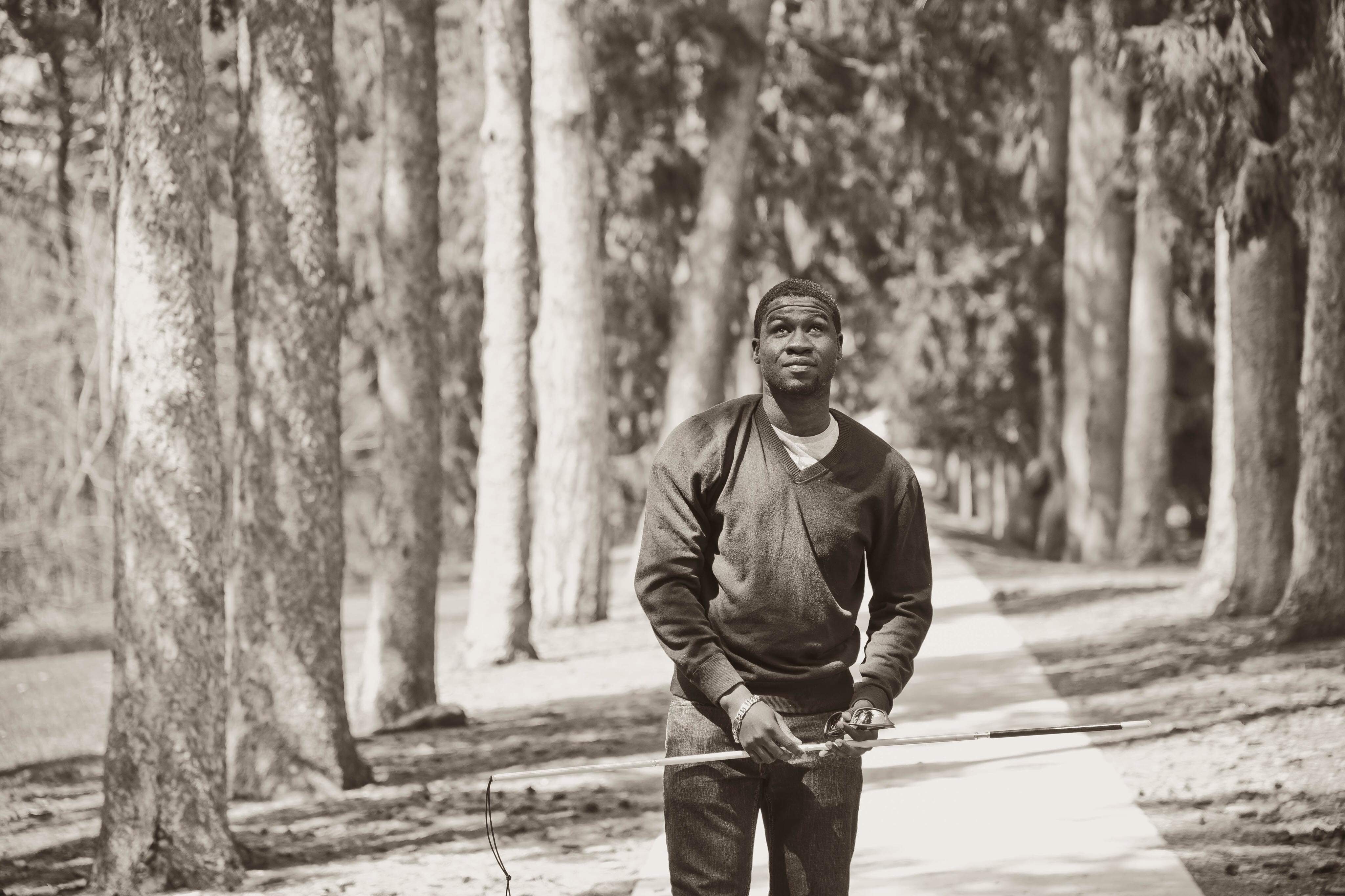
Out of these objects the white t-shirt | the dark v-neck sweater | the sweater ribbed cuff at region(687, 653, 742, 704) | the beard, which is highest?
the beard

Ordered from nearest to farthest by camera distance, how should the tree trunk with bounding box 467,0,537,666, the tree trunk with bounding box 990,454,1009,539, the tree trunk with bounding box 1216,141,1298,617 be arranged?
the tree trunk with bounding box 1216,141,1298,617 → the tree trunk with bounding box 467,0,537,666 → the tree trunk with bounding box 990,454,1009,539

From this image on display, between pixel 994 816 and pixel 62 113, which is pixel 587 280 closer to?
pixel 62 113

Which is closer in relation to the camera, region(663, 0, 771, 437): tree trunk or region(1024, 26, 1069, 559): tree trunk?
region(663, 0, 771, 437): tree trunk

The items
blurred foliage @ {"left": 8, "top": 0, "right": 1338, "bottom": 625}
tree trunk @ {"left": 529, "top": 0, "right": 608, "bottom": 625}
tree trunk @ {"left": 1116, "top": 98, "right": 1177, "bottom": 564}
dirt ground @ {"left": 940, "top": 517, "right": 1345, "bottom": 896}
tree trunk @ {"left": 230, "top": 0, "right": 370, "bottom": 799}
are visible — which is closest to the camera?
dirt ground @ {"left": 940, "top": 517, "right": 1345, "bottom": 896}

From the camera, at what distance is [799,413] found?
3.87m

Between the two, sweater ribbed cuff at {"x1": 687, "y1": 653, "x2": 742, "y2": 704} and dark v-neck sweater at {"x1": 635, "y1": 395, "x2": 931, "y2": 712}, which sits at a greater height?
dark v-neck sweater at {"x1": 635, "y1": 395, "x2": 931, "y2": 712}

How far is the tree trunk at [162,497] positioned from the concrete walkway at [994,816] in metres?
1.95

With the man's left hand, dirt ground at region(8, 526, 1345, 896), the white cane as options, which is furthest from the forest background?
the man's left hand

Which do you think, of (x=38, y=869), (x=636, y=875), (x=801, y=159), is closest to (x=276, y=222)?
(x=38, y=869)

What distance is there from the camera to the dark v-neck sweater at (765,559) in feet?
12.4

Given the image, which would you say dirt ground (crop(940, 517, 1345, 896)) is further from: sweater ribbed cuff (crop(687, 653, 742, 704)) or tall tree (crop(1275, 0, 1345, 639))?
sweater ribbed cuff (crop(687, 653, 742, 704))

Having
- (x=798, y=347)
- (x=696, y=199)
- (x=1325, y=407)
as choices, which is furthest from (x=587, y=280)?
(x=798, y=347)

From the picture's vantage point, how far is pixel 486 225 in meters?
13.9

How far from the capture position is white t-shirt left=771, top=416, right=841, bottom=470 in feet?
12.8
